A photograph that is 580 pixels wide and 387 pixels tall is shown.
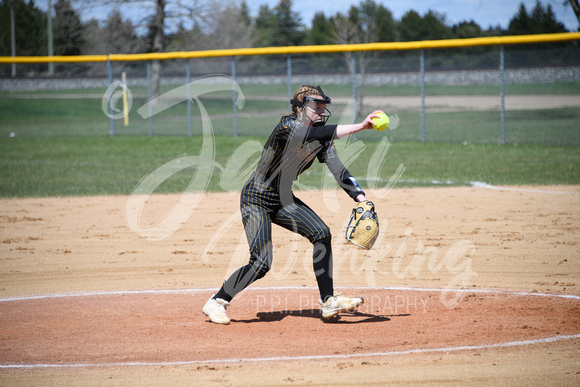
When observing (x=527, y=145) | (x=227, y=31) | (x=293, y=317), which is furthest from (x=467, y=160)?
(x=227, y=31)

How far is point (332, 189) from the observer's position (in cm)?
1303

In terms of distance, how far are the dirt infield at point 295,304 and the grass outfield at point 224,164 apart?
3032mm

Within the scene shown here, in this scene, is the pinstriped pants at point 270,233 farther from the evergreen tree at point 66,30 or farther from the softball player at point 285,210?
the evergreen tree at point 66,30

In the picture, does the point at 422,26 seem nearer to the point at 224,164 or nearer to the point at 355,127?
the point at 224,164

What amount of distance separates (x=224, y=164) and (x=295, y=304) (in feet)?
35.7

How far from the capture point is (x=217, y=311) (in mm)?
5066

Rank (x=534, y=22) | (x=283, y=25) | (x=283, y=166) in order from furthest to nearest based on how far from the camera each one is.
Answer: (x=283, y=25) < (x=534, y=22) < (x=283, y=166)

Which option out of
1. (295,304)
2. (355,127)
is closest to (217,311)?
(295,304)

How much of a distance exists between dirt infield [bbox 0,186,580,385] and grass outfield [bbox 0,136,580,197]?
3.03m

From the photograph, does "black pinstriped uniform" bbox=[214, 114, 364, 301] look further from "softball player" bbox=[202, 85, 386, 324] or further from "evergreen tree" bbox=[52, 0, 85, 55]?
"evergreen tree" bbox=[52, 0, 85, 55]

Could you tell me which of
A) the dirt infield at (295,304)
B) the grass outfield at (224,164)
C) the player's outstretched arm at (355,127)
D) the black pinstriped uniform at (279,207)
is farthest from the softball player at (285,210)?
the grass outfield at (224,164)

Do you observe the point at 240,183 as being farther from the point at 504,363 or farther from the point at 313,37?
→ the point at 313,37

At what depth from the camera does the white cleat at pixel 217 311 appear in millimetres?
5047

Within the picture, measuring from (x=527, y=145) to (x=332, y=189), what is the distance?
7507 mm
